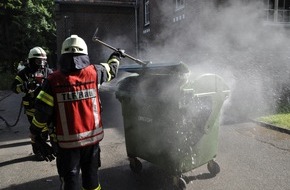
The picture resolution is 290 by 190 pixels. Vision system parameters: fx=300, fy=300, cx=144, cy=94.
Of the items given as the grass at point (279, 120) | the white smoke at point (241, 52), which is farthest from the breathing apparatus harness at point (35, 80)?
the grass at point (279, 120)

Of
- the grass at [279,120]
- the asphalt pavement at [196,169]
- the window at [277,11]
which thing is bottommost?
the asphalt pavement at [196,169]

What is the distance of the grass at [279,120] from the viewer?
6.22 meters

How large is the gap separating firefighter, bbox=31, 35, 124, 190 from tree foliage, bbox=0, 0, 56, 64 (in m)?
25.2

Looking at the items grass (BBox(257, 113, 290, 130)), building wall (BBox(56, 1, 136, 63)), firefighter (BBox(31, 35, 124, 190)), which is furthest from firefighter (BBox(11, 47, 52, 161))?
building wall (BBox(56, 1, 136, 63))

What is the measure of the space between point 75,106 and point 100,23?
16453 mm

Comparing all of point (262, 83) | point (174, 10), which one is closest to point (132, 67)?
point (262, 83)

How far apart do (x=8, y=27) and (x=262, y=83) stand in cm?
2555

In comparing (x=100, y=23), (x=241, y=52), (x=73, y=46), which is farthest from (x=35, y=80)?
(x=100, y=23)

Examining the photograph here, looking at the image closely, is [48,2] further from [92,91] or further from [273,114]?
[92,91]

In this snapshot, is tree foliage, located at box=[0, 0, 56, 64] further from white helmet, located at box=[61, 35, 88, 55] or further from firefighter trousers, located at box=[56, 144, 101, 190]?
firefighter trousers, located at box=[56, 144, 101, 190]

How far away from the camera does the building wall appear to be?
1817 cm

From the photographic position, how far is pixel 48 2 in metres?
28.5

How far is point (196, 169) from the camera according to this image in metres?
4.26

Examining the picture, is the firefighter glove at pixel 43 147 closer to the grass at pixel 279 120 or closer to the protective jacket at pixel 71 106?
the protective jacket at pixel 71 106
